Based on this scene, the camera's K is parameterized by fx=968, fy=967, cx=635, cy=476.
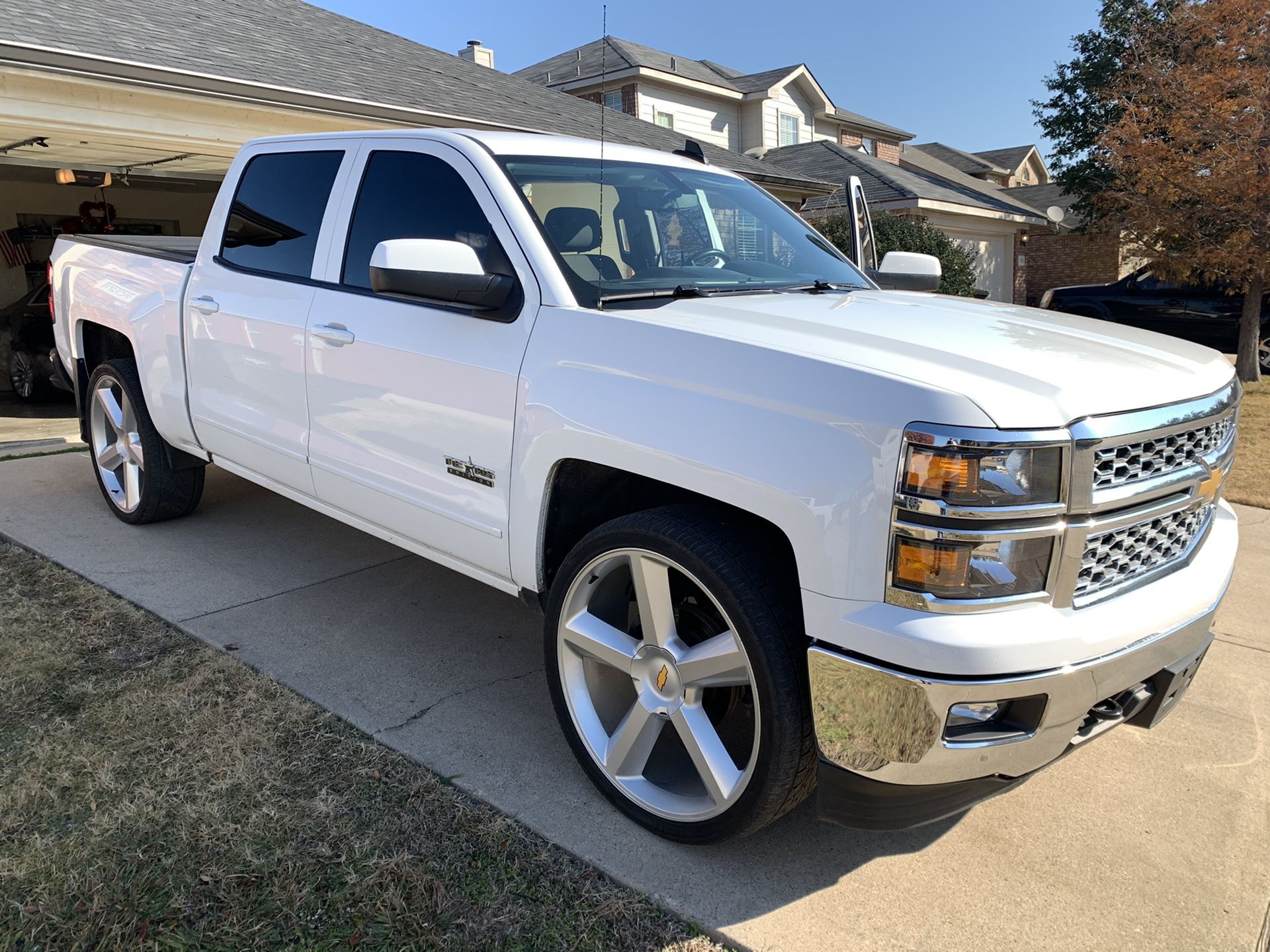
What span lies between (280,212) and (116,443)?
2183 millimetres

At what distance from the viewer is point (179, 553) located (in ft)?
16.6

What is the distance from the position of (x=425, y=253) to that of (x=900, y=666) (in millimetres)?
1802

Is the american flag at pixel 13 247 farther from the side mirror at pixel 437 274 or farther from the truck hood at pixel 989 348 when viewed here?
the truck hood at pixel 989 348

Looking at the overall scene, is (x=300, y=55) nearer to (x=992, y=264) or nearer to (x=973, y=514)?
(x=973, y=514)

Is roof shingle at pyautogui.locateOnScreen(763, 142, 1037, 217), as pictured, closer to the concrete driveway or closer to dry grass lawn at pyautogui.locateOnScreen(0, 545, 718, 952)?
the concrete driveway

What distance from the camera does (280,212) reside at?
419 cm

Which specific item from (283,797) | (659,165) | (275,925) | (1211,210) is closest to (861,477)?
(275,925)

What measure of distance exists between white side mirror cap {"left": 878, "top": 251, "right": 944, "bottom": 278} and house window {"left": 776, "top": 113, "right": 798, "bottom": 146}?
26.8m

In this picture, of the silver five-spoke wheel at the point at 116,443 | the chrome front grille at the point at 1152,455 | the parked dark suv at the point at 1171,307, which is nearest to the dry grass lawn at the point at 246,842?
the chrome front grille at the point at 1152,455

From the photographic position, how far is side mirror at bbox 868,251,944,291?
4.32 meters

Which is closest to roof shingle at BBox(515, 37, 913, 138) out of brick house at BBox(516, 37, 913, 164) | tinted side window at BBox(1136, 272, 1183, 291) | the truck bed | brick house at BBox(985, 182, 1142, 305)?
brick house at BBox(516, 37, 913, 164)

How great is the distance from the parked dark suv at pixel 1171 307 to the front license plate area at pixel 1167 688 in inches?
633

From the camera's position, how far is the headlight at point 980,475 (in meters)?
2.04

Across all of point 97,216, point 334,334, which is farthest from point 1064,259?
point 334,334
